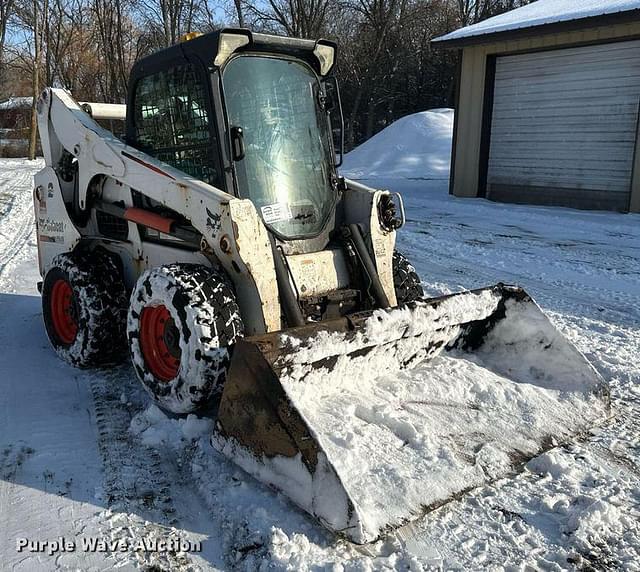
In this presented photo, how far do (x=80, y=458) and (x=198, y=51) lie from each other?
2392 millimetres

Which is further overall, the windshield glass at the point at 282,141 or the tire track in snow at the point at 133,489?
the windshield glass at the point at 282,141

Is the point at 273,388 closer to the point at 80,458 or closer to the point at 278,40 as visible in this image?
the point at 80,458

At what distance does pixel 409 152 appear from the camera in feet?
76.2

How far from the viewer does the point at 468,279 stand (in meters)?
7.07

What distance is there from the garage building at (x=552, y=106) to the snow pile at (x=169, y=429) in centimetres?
1123

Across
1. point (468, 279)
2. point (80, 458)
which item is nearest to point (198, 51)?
point (80, 458)

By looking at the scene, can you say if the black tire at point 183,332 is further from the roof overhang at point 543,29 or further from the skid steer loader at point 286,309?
the roof overhang at point 543,29

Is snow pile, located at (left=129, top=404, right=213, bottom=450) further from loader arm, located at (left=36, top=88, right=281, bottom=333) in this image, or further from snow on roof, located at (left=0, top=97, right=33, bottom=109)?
snow on roof, located at (left=0, top=97, right=33, bottom=109)

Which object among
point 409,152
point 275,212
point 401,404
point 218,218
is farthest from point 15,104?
point 401,404

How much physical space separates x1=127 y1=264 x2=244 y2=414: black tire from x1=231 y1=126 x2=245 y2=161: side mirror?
693 millimetres

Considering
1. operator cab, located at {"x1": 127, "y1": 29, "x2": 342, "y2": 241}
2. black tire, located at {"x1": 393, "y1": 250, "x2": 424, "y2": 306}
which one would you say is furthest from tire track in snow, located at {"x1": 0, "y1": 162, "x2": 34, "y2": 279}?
black tire, located at {"x1": 393, "y1": 250, "x2": 424, "y2": 306}

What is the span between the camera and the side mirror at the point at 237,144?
3.65m

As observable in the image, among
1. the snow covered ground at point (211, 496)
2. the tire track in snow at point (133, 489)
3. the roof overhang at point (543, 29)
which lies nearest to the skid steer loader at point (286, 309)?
the snow covered ground at point (211, 496)

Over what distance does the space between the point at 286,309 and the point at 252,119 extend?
3.89 ft
